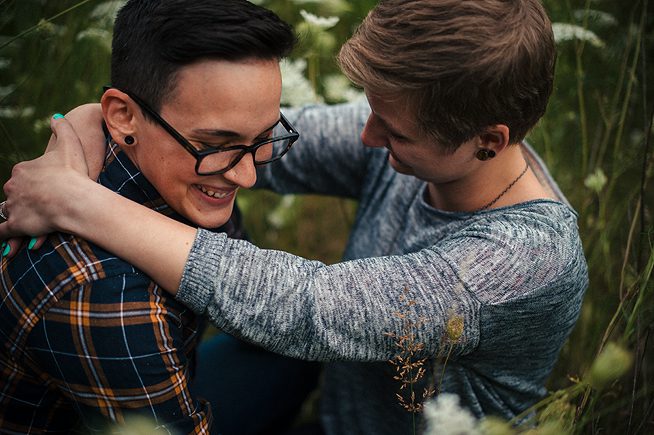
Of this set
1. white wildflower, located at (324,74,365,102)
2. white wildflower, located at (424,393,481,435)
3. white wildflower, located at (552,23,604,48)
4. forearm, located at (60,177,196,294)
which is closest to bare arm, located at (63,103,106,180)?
forearm, located at (60,177,196,294)

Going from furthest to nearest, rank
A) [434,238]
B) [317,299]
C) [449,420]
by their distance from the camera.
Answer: [434,238] → [317,299] → [449,420]

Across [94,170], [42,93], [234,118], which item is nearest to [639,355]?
[234,118]

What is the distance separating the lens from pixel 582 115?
2143mm

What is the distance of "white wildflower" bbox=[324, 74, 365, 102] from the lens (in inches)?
95.4

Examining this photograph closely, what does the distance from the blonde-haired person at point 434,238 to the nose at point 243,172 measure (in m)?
0.13

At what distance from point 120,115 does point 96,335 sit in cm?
47

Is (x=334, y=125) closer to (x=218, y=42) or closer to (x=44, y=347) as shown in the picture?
(x=218, y=42)

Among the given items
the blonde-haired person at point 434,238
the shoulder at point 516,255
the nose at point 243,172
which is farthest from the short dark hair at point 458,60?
the nose at point 243,172

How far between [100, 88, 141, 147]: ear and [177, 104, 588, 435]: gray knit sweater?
0.93ft

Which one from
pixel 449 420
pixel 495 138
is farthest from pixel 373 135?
pixel 449 420

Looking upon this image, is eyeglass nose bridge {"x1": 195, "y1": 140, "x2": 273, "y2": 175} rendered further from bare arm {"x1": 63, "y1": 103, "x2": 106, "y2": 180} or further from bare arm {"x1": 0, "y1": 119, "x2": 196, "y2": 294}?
bare arm {"x1": 63, "y1": 103, "x2": 106, "y2": 180}

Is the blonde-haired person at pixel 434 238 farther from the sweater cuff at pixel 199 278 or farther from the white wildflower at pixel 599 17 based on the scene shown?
the white wildflower at pixel 599 17

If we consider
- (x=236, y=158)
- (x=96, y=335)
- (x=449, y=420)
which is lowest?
(x=96, y=335)

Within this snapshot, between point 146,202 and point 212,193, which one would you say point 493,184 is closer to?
point 212,193
